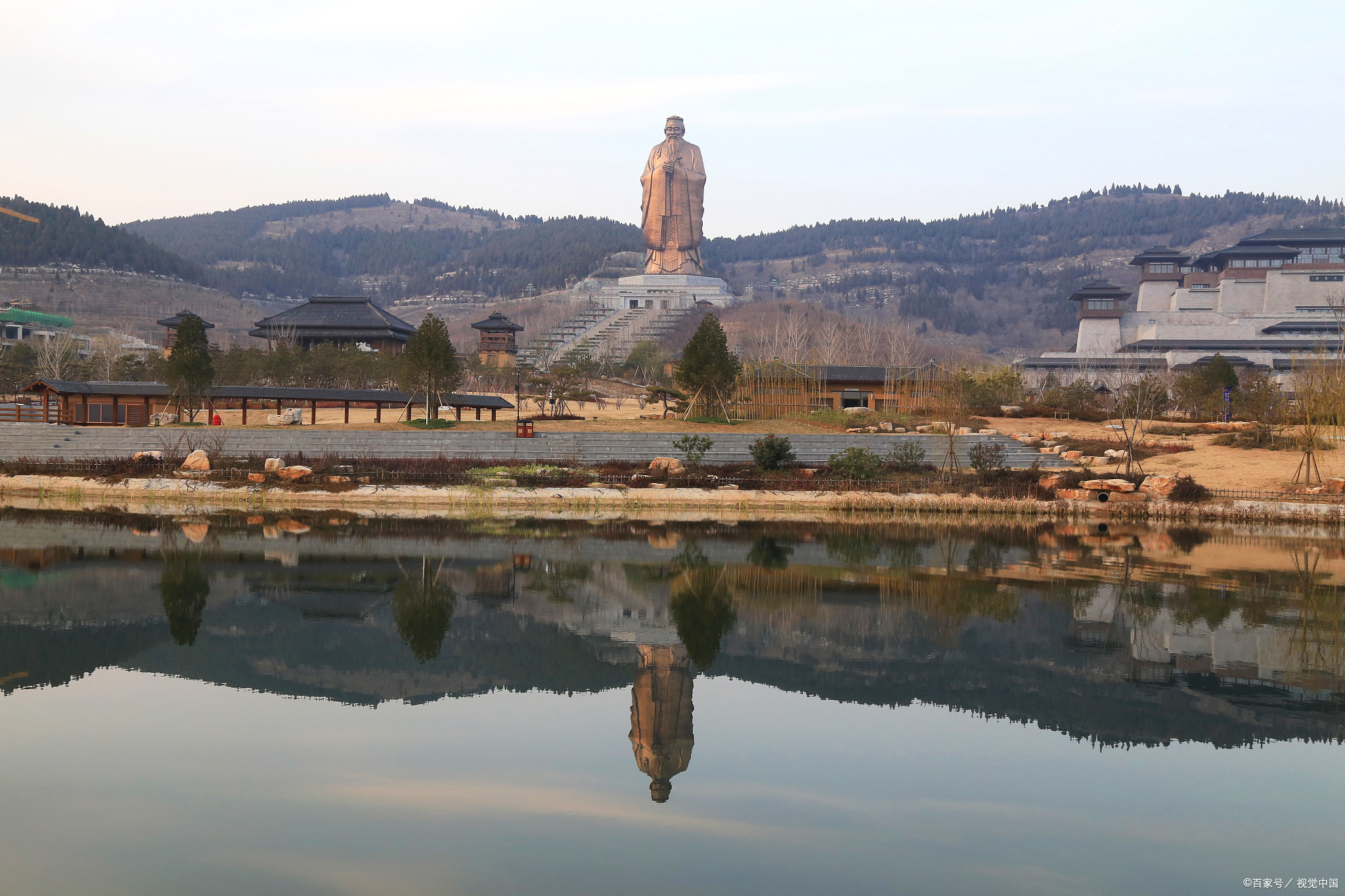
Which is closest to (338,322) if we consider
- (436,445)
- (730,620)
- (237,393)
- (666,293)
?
(237,393)

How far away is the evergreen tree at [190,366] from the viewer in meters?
37.7

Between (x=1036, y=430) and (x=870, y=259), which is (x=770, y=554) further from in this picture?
(x=870, y=259)

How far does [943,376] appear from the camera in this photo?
4578cm

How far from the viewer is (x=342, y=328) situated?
71.9 meters

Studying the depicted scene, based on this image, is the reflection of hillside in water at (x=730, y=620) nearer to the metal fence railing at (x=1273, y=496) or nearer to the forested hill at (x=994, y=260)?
the metal fence railing at (x=1273, y=496)

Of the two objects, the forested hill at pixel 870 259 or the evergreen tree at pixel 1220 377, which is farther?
the forested hill at pixel 870 259

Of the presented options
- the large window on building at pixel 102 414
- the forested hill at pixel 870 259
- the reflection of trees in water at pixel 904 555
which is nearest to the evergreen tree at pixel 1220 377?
the reflection of trees in water at pixel 904 555

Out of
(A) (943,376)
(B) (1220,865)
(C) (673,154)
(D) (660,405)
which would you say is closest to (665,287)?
(C) (673,154)

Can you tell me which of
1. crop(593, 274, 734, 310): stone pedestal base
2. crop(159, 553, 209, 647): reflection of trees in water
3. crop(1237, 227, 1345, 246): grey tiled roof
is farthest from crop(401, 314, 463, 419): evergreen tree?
crop(1237, 227, 1345, 246): grey tiled roof

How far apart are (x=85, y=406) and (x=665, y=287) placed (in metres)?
68.5

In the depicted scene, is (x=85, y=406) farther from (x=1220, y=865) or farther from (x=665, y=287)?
(x=665, y=287)

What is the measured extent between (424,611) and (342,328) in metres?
59.9

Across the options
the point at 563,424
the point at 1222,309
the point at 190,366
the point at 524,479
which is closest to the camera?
the point at 524,479

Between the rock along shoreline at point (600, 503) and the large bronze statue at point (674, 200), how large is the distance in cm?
8156
